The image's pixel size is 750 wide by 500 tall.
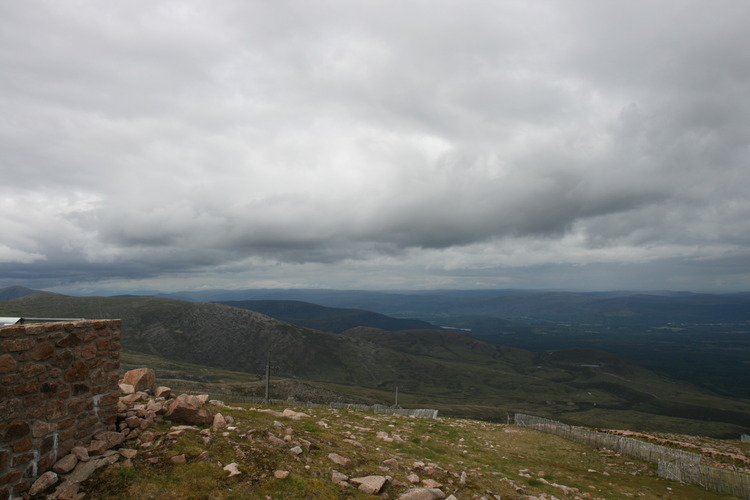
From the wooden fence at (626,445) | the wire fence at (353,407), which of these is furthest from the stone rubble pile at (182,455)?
the wire fence at (353,407)

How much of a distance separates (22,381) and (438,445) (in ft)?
67.4

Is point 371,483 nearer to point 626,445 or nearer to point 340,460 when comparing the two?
point 340,460

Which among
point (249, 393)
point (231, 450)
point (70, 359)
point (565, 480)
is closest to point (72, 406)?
point (70, 359)

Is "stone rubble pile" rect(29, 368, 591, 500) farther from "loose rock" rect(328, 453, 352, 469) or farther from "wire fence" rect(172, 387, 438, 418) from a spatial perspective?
"wire fence" rect(172, 387, 438, 418)

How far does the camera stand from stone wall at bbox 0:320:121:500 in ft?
29.5

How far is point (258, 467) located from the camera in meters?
11.4

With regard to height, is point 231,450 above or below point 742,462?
above

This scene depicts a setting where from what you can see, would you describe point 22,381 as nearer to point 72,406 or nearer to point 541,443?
point 72,406

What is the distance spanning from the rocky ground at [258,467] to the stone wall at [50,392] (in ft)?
1.55

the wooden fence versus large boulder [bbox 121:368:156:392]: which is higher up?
large boulder [bbox 121:368:156:392]

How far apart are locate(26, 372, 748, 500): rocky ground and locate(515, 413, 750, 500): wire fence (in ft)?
5.47

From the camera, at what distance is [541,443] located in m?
30.6

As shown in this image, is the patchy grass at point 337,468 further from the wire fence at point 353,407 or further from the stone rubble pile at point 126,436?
the wire fence at point 353,407

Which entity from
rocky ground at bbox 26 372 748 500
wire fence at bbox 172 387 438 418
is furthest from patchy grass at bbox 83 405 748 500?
wire fence at bbox 172 387 438 418
